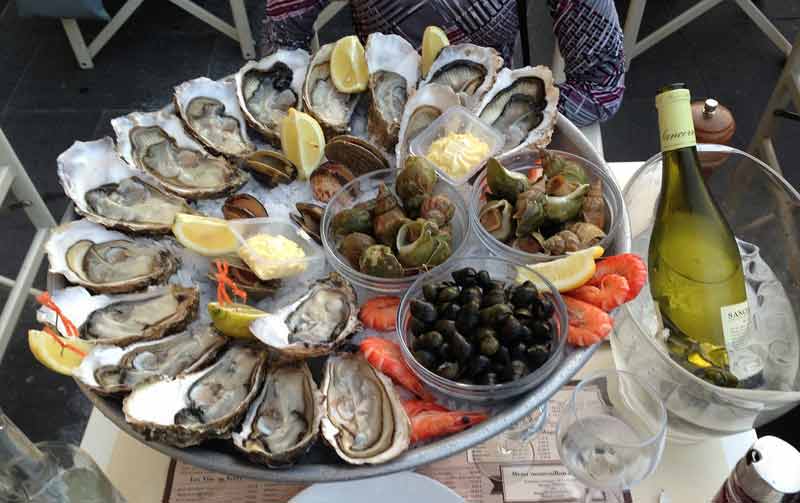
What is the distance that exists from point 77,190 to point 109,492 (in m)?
0.38

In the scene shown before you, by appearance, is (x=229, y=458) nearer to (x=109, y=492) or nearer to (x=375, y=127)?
(x=109, y=492)

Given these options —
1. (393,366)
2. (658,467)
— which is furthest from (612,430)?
(393,366)

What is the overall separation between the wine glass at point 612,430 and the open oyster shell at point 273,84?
0.55 m

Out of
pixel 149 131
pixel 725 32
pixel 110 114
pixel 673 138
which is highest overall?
pixel 673 138

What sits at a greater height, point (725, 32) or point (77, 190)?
point (77, 190)

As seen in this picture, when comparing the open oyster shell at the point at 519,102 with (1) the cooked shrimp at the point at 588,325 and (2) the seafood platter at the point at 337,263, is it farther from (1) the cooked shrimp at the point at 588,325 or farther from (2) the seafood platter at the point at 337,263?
(1) the cooked shrimp at the point at 588,325

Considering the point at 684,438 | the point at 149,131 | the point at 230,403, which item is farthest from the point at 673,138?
the point at 149,131

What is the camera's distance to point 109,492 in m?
0.71

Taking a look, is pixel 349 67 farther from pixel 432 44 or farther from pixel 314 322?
pixel 314 322

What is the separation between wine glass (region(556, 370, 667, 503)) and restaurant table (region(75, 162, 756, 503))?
10 centimetres

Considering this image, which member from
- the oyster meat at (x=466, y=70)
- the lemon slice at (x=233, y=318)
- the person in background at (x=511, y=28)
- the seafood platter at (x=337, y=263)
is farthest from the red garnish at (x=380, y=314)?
the person in background at (x=511, y=28)

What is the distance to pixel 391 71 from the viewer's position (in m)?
0.98

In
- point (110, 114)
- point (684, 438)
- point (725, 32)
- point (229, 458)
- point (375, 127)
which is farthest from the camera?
point (725, 32)

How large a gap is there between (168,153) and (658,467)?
74 cm
